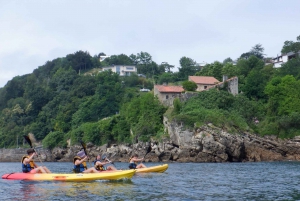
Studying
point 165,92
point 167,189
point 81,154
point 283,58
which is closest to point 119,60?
point 283,58

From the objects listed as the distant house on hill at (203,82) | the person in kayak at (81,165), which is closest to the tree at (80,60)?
the distant house on hill at (203,82)

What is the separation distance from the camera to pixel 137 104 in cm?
7394

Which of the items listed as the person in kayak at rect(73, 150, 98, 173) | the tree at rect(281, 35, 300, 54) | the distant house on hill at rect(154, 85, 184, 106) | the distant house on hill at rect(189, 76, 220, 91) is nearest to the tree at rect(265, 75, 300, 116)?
the distant house on hill at rect(189, 76, 220, 91)

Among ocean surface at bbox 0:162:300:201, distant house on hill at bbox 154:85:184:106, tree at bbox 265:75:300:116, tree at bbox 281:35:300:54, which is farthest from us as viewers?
tree at bbox 281:35:300:54

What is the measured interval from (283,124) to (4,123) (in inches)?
2495

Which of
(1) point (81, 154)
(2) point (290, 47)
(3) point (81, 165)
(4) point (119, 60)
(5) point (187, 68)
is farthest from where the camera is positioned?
(4) point (119, 60)

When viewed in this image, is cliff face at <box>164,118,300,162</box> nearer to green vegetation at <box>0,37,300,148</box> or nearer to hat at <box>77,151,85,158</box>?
green vegetation at <box>0,37,300,148</box>

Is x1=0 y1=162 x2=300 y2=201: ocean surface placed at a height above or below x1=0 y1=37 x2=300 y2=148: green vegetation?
below

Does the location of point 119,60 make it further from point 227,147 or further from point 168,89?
point 227,147

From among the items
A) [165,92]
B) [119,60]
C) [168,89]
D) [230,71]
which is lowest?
[165,92]

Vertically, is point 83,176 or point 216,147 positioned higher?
point 216,147

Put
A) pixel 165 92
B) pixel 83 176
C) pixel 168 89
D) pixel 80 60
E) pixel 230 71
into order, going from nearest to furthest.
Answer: pixel 83 176
pixel 165 92
pixel 168 89
pixel 230 71
pixel 80 60

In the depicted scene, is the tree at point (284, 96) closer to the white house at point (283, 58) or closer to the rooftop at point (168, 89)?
the rooftop at point (168, 89)

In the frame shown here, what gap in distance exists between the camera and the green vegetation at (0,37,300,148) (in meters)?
63.4
